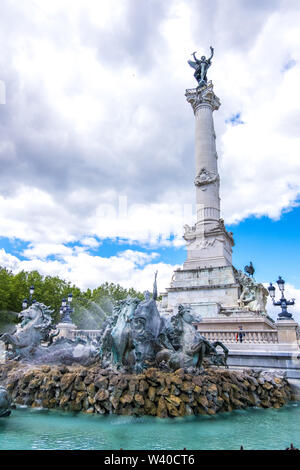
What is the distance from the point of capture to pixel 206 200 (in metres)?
A: 26.5

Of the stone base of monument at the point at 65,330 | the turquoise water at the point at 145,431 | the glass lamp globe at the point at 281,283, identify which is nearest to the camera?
the turquoise water at the point at 145,431

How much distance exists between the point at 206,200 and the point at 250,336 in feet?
47.8

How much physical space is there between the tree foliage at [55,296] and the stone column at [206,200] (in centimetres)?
1031

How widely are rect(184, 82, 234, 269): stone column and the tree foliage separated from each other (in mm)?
10310

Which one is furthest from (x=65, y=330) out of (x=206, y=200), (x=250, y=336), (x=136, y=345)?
(x=206, y=200)

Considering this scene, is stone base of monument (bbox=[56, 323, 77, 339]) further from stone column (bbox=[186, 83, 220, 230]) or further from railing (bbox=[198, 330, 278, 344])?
stone column (bbox=[186, 83, 220, 230])

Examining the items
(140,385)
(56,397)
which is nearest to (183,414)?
(140,385)

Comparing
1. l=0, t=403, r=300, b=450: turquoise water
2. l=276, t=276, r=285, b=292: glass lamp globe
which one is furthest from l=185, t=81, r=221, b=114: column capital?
l=0, t=403, r=300, b=450: turquoise water

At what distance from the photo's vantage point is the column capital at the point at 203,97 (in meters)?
28.8

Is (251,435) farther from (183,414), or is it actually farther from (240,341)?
(240,341)

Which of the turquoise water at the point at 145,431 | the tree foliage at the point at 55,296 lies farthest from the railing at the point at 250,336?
the tree foliage at the point at 55,296

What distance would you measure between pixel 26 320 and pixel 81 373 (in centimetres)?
530

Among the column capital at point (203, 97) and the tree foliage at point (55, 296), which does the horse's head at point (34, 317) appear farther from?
the column capital at point (203, 97)

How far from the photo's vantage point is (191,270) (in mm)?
23703
